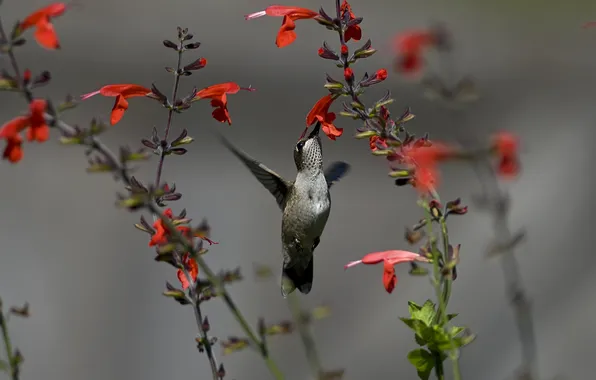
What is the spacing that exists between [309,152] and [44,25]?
33.0 inches

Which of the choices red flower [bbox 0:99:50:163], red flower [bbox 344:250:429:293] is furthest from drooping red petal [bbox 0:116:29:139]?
red flower [bbox 344:250:429:293]

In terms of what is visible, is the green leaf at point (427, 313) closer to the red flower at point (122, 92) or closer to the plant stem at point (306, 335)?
the plant stem at point (306, 335)

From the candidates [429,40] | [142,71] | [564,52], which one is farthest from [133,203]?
[564,52]

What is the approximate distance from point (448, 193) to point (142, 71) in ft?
5.84

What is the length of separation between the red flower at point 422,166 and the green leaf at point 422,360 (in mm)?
241

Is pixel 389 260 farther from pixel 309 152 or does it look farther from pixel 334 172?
pixel 334 172

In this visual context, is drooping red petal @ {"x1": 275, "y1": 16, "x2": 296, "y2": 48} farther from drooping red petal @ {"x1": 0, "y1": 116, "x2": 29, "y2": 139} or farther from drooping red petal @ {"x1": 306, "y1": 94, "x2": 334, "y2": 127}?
drooping red petal @ {"x1": 0, "y1": 116, "x2": 29, "y2": 139}

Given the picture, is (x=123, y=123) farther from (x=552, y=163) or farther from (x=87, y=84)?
(x=552, y=163)

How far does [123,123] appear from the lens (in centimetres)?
486

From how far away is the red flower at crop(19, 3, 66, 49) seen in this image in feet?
3.60

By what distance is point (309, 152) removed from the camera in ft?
6.22

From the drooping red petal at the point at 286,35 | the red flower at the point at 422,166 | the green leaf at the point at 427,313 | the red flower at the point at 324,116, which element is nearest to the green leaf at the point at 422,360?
the green leaf at the point at 427,313

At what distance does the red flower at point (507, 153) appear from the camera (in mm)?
882

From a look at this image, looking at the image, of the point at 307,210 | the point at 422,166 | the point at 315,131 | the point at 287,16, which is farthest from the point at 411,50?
the point at 307,210
